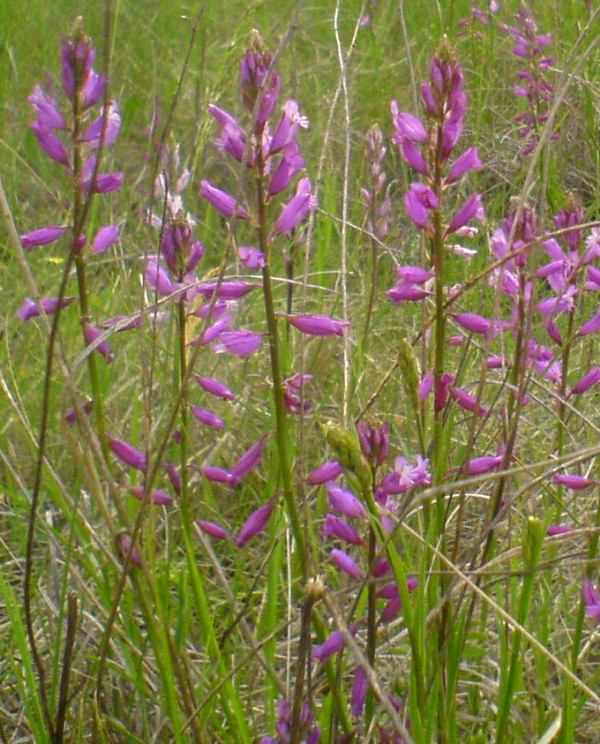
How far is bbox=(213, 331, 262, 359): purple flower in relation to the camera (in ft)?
4.65

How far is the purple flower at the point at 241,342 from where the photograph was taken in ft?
4.65

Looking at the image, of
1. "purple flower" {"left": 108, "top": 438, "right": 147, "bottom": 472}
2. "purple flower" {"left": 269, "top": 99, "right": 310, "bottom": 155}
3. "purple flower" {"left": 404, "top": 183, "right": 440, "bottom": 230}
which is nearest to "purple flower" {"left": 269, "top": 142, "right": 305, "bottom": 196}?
"purple flower" {"left": 269, "top": 99, "right": 310, "bottom": 155}

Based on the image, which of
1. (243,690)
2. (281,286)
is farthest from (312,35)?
(243,690)

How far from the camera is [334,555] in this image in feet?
4.50

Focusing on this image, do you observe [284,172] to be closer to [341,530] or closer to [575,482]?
[341,530]

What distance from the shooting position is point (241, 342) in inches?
56.5

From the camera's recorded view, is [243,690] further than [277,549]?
Yes

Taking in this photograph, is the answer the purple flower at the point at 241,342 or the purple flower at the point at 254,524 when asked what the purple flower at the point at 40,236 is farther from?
the purple flower at the point at 254,524

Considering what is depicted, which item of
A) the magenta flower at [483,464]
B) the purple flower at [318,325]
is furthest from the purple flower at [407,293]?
the magenta flower at [483,464]

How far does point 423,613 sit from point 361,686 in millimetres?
205

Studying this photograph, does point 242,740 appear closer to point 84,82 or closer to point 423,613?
point 423,613

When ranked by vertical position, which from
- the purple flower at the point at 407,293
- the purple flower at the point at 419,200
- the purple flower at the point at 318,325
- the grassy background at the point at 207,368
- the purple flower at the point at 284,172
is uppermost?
the purple flower at the point at 284,172

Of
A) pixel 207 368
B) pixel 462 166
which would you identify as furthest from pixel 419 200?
pixel 207 368

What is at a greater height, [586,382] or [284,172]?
[284,172]
